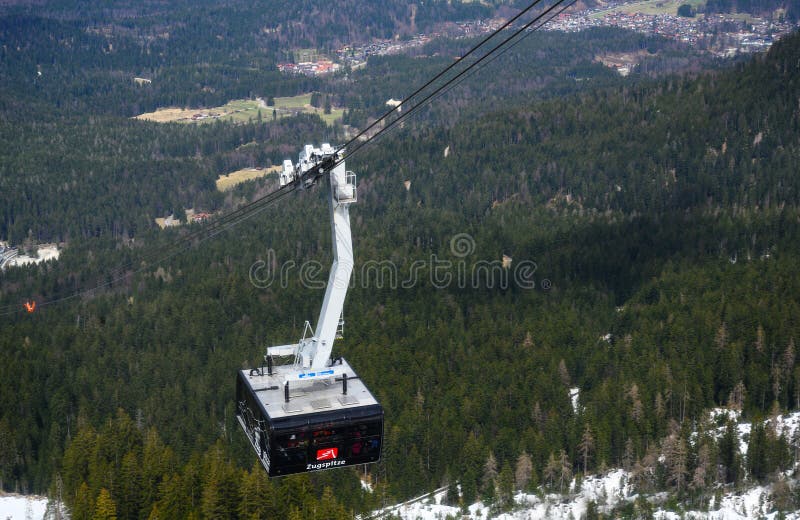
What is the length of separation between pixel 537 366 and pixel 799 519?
4166 centimetres

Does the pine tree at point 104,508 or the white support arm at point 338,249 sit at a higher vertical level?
the white support arm at point 338,249

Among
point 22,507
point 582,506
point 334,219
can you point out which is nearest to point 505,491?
point 582,506

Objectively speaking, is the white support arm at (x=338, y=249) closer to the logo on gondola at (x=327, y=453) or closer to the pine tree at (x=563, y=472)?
the logo on gondola at (x=327, y=453)

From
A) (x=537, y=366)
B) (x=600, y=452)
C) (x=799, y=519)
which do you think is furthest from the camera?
(x=537, y=366)

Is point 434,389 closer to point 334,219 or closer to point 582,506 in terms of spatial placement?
point 582,506

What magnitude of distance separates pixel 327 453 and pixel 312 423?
180 centimetres

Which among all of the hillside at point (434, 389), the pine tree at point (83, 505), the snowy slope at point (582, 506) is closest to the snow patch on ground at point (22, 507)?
the hillside at point (434, 389)

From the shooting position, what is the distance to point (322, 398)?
2576 inches

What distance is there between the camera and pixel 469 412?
148m

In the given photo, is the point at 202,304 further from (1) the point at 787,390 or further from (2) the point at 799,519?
(2) the point at 799,519

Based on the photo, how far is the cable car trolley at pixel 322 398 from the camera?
6366 centimetres

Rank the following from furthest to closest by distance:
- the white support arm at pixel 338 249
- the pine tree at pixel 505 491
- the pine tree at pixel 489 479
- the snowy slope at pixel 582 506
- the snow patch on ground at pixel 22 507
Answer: the snow patch on ground at pixel 22 507
the pine tree at pixel 489 479
the pine tree at pixel 505 491
the snowy slope at pixel 582 506
the white support arm at pixel 338 249

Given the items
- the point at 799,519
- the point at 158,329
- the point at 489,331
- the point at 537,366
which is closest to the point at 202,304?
the point at 158,329

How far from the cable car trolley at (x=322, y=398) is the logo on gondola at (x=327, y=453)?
0.04 metres
